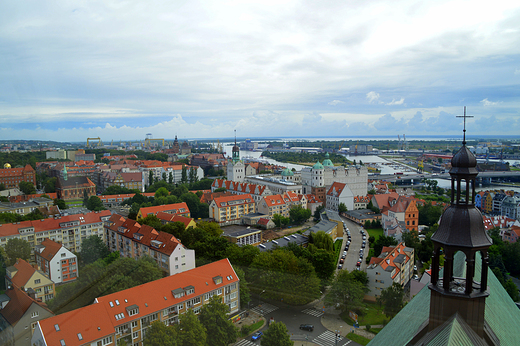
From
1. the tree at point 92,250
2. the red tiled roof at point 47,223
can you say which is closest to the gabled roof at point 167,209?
the red tiled roof at point 47,223

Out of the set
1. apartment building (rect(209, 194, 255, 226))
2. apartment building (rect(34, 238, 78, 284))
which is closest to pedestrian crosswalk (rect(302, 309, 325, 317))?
apartment building (rect(34, 238, 78, 284))

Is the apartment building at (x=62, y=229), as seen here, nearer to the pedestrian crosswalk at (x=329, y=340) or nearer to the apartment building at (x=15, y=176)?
the apartment building at (x=15, y=176)

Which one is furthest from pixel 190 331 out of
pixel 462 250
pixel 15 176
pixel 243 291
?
pixel 15 176

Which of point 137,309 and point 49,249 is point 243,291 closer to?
point 137,309

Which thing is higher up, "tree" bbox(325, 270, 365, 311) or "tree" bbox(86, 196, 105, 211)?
"tree" bbox(86, 196, 105, 211)

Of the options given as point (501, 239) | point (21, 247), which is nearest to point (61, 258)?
point (21, 247)

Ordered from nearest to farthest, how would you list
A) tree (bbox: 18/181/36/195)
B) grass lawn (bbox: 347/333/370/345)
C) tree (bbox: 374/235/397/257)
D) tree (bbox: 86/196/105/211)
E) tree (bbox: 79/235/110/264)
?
grass lawn (bbox: 347/333/370/345) → tree (bbox: 79/235/110/264) → tree (bbox: 374/235/397/257) → tree (bbox: 18/181/36/195) → tree (bbox: 86/196/105/211)

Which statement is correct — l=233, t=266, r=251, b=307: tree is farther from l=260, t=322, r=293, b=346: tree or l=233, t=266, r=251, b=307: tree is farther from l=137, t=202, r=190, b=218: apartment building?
l=137, t=202, r=190, b=218: apartment building

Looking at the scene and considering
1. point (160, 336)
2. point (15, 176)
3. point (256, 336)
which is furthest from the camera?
point (15, 176)
